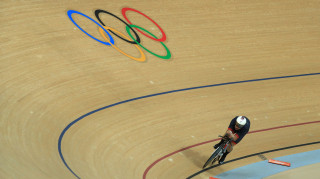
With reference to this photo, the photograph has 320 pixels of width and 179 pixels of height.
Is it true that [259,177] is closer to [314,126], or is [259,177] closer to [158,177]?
[158,177]

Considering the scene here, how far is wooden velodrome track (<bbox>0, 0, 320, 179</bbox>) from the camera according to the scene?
508 cm

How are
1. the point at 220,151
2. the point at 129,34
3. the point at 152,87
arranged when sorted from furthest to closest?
the point at 129,34
the point at 152,87
the point at 220,151

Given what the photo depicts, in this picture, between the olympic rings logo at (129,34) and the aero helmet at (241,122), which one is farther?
the olympic rings logo at (129,34)

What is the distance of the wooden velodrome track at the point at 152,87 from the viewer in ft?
16.7

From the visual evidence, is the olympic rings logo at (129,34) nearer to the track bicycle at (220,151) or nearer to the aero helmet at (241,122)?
the track bicycle at (220,151)

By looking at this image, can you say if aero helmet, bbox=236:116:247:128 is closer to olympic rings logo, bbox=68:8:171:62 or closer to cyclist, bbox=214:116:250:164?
cyclist, bbox=214:116:250:164

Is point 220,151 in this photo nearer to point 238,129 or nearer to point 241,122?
point 238,129

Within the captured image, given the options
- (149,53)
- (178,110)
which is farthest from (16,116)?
(149,53)

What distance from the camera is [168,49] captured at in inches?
294

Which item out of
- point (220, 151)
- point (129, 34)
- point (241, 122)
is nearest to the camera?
point (241, 122)

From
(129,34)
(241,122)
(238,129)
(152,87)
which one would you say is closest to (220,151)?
(238,129)

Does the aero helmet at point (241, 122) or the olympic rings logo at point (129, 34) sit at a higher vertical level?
the olympic rings logo at point (129, 34)

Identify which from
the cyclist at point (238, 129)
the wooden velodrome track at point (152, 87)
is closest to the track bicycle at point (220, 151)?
the cyclist at point (238, 129)

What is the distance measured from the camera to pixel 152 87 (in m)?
6.61
